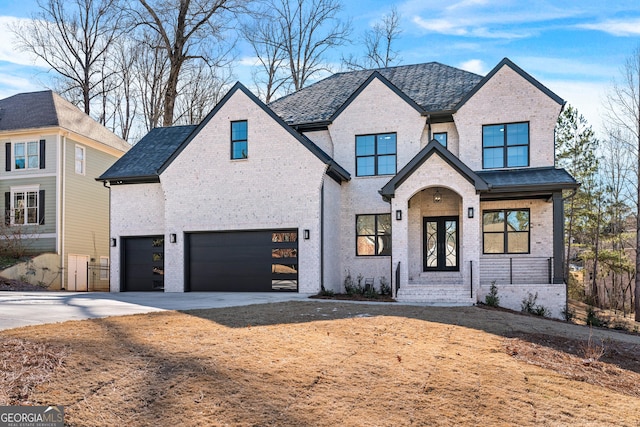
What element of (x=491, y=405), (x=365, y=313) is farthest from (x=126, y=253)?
(x=491, y=405)

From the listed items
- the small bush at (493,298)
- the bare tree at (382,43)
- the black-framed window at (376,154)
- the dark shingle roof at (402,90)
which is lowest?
the small bush at (493,298)

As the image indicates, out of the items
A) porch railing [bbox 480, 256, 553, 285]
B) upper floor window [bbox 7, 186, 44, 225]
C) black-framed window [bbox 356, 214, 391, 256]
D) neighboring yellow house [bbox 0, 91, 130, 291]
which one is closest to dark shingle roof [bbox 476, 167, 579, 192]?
porch railing [bbox 480, 256, 553, 285]

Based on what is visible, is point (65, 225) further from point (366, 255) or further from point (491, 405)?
point (491, 405)

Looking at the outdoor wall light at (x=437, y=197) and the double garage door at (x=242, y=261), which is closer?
the double garage door at (x=242, y=261)

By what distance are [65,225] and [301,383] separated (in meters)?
23.5

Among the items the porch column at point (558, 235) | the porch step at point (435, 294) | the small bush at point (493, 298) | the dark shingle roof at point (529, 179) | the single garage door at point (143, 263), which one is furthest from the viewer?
the single garage door at point (143, 263)

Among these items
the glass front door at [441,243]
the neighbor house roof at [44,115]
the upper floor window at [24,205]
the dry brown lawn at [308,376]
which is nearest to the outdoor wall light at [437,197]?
the glass front door at [441,243]

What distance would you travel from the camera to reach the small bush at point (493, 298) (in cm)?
1585

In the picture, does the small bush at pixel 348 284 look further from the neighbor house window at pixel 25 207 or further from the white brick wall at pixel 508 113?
the neighbor house window at pixel 25 207

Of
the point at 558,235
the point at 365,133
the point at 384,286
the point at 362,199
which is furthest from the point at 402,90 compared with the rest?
the point at 558,235

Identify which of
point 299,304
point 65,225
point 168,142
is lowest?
point 299,304

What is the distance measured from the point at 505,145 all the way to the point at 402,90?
4994mm

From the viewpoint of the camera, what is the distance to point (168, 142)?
2288 cm

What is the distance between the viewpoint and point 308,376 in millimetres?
6406
